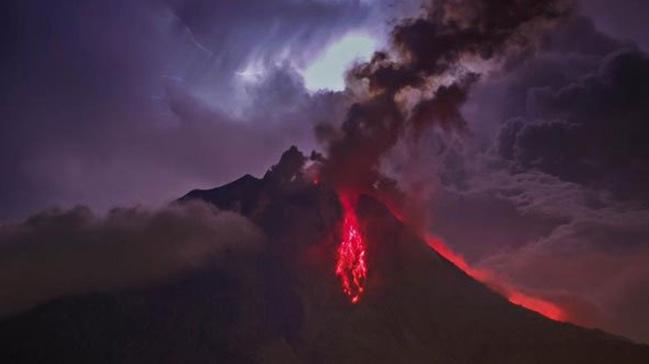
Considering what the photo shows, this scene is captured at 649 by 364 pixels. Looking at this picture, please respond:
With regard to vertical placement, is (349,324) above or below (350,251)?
below

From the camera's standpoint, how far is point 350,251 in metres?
176

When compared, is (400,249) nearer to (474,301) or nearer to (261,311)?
(474,301)

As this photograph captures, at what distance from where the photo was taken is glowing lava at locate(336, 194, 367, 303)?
555ft

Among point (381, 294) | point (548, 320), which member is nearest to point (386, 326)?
point (381, 294)

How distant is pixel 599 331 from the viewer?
191750mm

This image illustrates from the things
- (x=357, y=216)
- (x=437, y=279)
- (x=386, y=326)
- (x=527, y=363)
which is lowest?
(x=527, y=363)

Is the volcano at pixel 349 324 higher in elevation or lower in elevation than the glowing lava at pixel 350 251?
lower

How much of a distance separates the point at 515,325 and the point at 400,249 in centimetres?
3617

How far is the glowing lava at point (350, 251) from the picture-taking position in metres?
169

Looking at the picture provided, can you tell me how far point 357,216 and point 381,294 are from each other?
21296 mm

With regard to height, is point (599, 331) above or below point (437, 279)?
below

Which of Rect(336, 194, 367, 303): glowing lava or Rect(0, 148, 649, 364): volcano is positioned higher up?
Rect(336, 194, 367, 303): glowing lava

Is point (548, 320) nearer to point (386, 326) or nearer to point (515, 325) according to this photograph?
point (515, 325)

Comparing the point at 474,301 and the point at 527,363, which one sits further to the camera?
the point at 474,301
